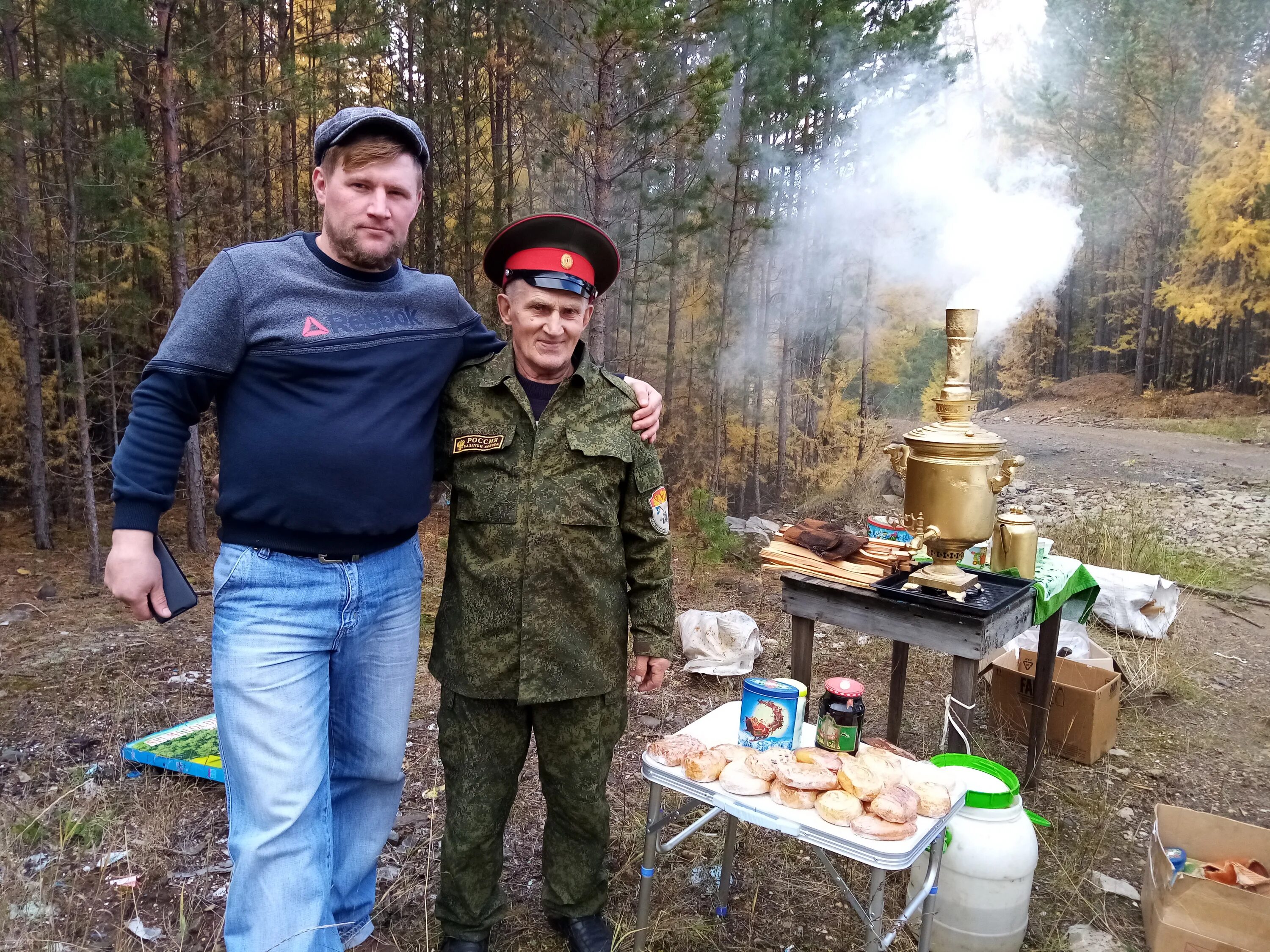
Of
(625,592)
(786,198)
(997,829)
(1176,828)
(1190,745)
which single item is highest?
(786,198)

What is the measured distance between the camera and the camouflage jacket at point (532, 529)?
80.2 inches

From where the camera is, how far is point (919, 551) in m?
2.95

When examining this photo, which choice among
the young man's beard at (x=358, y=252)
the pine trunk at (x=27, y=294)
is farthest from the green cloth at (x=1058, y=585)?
the pine trunk at (x=27, y=294)

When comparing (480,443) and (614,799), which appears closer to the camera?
(480,443)

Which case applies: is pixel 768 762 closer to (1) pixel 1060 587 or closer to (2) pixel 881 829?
(2) pixel 881 829

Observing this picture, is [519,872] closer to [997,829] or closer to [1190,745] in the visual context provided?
[997,829]

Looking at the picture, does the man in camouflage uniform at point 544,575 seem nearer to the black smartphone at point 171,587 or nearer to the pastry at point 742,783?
the pastry at point 742,783

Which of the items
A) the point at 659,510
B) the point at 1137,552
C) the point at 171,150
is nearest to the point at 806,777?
the point at 659,510

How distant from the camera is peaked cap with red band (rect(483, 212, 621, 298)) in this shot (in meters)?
2.02

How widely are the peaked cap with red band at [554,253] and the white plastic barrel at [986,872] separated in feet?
5.75

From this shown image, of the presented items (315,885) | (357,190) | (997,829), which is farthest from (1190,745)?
(357,190)

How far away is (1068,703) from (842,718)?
2.25m

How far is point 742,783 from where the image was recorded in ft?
6.14

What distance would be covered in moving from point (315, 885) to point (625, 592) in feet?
3.42
